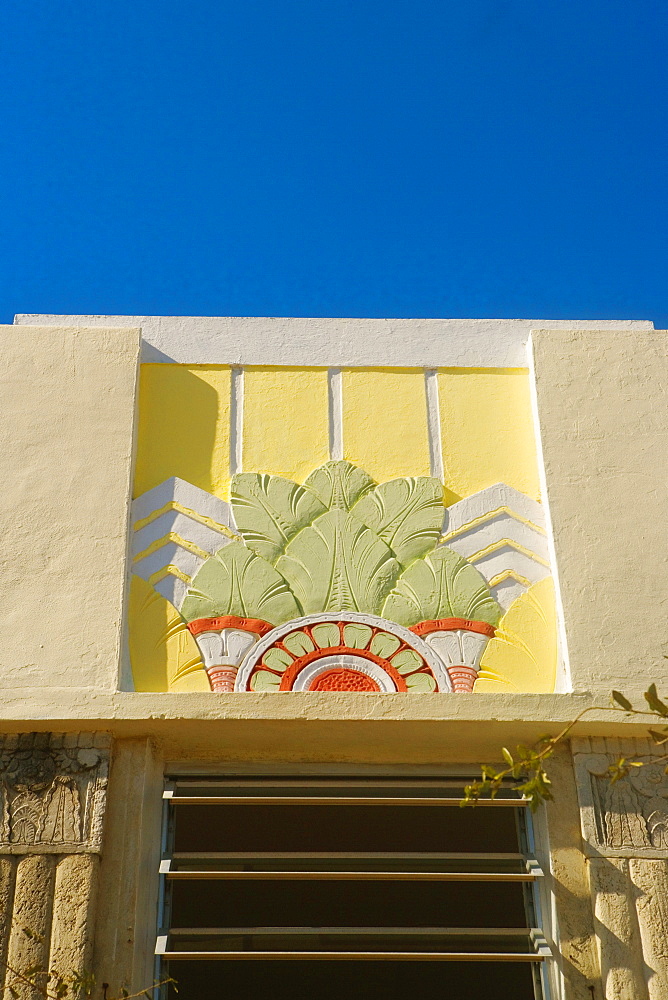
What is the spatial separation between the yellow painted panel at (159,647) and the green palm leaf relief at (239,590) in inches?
3.6

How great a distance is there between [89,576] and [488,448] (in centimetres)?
200

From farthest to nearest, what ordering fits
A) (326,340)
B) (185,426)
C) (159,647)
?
(326,340)
(185,426)
(159,647)

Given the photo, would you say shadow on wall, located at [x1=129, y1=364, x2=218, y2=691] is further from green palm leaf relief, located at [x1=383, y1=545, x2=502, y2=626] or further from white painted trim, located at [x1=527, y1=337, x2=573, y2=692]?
white painted trim, located at [x1=527, y1=337, x2=573, y2=692]

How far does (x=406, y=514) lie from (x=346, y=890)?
2792mm

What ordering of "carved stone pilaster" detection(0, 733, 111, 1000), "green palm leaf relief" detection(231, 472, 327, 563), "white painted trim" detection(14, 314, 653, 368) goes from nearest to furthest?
"carved stone pilaster" detection(0, 733, 111, 1000), "green palm leaf relief" detection(231, 472, 327, 563), "white painted trim" detection(14, 314, 653, 368)

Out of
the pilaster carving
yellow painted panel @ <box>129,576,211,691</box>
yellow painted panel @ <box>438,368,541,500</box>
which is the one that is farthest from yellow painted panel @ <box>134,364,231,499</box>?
the pilaster carving

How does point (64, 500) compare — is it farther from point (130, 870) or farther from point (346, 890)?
point (346, 890)

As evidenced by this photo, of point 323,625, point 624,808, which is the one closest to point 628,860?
point 624,808

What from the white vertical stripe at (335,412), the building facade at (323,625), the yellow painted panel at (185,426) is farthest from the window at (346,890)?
the white vertical stripe at (335,412)

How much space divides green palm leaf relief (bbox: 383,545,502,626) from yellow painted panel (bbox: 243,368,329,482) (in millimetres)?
748

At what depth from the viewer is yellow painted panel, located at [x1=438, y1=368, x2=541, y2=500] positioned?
564 cm

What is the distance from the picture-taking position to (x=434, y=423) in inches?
227

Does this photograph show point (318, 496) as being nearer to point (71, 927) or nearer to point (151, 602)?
point (151, 602)

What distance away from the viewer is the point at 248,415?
5754 millimetres
